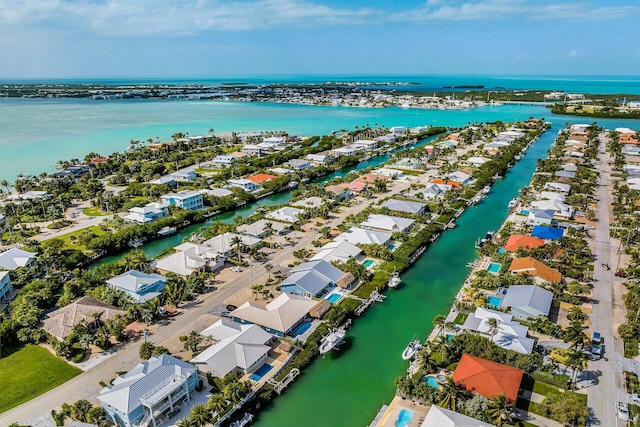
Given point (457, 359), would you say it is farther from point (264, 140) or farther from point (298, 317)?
point (264, 140)

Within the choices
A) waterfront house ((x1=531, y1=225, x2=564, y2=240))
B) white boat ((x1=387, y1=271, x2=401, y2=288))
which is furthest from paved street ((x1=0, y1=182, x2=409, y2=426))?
waterfront house ((x1=531, y1=225, x2=564, y2=240))

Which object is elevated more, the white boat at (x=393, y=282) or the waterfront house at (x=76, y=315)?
the waterfront house at (x=76, y=315)

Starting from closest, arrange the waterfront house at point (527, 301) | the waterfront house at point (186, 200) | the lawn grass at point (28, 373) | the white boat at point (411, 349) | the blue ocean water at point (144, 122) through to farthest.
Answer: the lawn grass at point (28, 373) < the white boat at point (411, 349) < the waterfront house at point (527, 301) < the waterfront house at point (186, 200) < the blue ocean water at point (144, 122)

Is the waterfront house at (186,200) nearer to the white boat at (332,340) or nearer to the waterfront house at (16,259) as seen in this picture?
the waterfront house at (16,259)

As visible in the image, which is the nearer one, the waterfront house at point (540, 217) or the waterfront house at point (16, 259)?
the waterfront house at point (16, 259)

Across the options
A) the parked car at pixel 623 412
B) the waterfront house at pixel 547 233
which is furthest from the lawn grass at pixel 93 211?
the parked car at pixel 623 412

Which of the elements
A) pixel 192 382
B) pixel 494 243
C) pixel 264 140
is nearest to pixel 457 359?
pixel 192 382

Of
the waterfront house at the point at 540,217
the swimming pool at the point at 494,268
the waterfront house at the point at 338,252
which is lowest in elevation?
the swimming pool at the point at 494,268

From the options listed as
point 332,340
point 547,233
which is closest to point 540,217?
point 547,233
